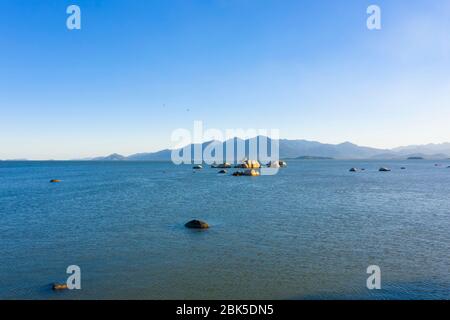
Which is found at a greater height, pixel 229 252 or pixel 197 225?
pixel 197 225

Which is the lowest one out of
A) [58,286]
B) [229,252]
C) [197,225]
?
[229,252]

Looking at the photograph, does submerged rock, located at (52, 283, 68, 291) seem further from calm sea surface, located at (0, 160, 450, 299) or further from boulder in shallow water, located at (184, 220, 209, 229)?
boulder in shallow water, located at (184, 220, 209, 229)

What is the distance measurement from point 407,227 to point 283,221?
1288 centimetres

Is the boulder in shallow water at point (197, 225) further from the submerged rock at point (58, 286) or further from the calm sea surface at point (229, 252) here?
the submerged rock at point (58, 286)

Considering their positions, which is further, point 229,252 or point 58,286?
point 229,252

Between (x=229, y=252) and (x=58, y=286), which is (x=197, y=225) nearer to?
(x=229, y=252)

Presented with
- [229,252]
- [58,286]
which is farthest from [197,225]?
[58,286]

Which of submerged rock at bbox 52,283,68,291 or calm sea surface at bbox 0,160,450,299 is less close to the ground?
submerged rock at bbox 52,283,68,291

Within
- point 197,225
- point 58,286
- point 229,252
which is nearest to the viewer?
point 58,286

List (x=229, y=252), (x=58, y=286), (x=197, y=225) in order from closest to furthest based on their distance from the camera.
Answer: (x=58, y=286)
(x=229, y=252)
(x=197, y=225)

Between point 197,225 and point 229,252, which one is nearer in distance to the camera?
point 229,252

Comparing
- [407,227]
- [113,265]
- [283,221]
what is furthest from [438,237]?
[113,265]

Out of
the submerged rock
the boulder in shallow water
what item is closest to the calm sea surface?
the submerged rock
